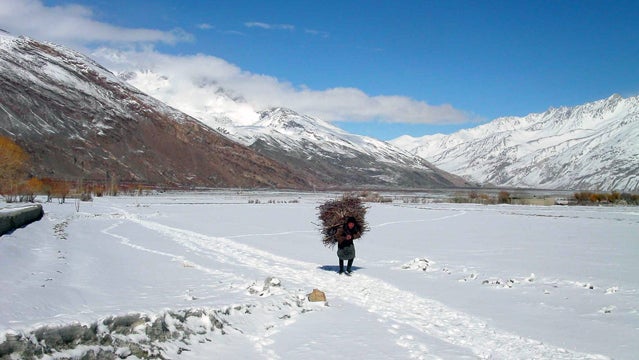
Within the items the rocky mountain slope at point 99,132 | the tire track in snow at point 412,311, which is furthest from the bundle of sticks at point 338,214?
the rocky mountain slope at point 99,132

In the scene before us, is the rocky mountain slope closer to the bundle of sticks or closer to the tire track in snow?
the tire track in snow

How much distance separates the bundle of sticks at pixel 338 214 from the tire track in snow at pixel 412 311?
4.03ft

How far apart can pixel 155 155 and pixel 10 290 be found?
146 meters

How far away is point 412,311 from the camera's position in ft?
40.0

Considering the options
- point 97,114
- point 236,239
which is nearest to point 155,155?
point 97,114

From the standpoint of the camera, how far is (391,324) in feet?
35.9

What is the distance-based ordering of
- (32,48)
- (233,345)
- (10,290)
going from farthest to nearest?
1. (32,48)
2. (10,290)
3. (233,345)

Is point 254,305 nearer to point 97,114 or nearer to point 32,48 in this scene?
point 97,114

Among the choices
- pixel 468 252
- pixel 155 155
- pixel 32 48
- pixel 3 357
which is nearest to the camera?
pixel 3 357

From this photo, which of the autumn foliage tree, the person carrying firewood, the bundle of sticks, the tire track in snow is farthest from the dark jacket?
the autumn foliage tree

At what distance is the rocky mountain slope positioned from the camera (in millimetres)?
127000

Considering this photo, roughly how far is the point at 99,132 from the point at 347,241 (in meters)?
141

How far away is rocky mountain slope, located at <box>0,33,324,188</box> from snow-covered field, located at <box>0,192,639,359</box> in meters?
106

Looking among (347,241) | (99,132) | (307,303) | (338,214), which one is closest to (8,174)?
(338,214)
